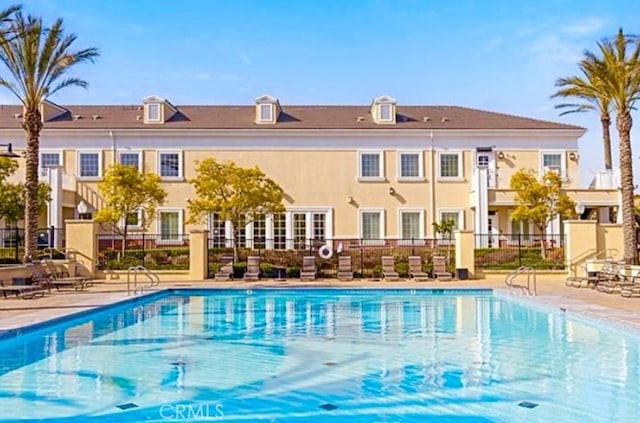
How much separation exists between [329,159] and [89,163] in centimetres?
1309

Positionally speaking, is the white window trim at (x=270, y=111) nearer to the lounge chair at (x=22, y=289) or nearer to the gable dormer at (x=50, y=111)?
the gable dormer at (x=50, y=111)

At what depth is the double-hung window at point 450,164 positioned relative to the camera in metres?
35.3

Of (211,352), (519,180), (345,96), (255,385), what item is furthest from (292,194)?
(255,385)

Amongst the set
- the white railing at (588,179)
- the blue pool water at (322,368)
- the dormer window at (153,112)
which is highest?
the dormer window at (153,112)

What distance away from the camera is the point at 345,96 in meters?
40.7

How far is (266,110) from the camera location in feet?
117

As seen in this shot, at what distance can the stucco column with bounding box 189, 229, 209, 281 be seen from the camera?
24656mm

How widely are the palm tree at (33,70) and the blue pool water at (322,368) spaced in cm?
811

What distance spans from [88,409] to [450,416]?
424 centimetres

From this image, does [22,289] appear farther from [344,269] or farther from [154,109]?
[154,109]

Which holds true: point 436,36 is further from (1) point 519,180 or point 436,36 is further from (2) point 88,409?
(2) point 88,409

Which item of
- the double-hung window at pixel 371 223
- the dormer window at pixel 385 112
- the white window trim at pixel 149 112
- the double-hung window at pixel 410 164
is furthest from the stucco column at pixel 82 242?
the dormer window at pixel 385 112

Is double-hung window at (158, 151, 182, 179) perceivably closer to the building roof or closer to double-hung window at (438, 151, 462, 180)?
the building roof

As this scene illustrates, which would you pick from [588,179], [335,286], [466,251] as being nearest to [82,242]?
[335,286]
